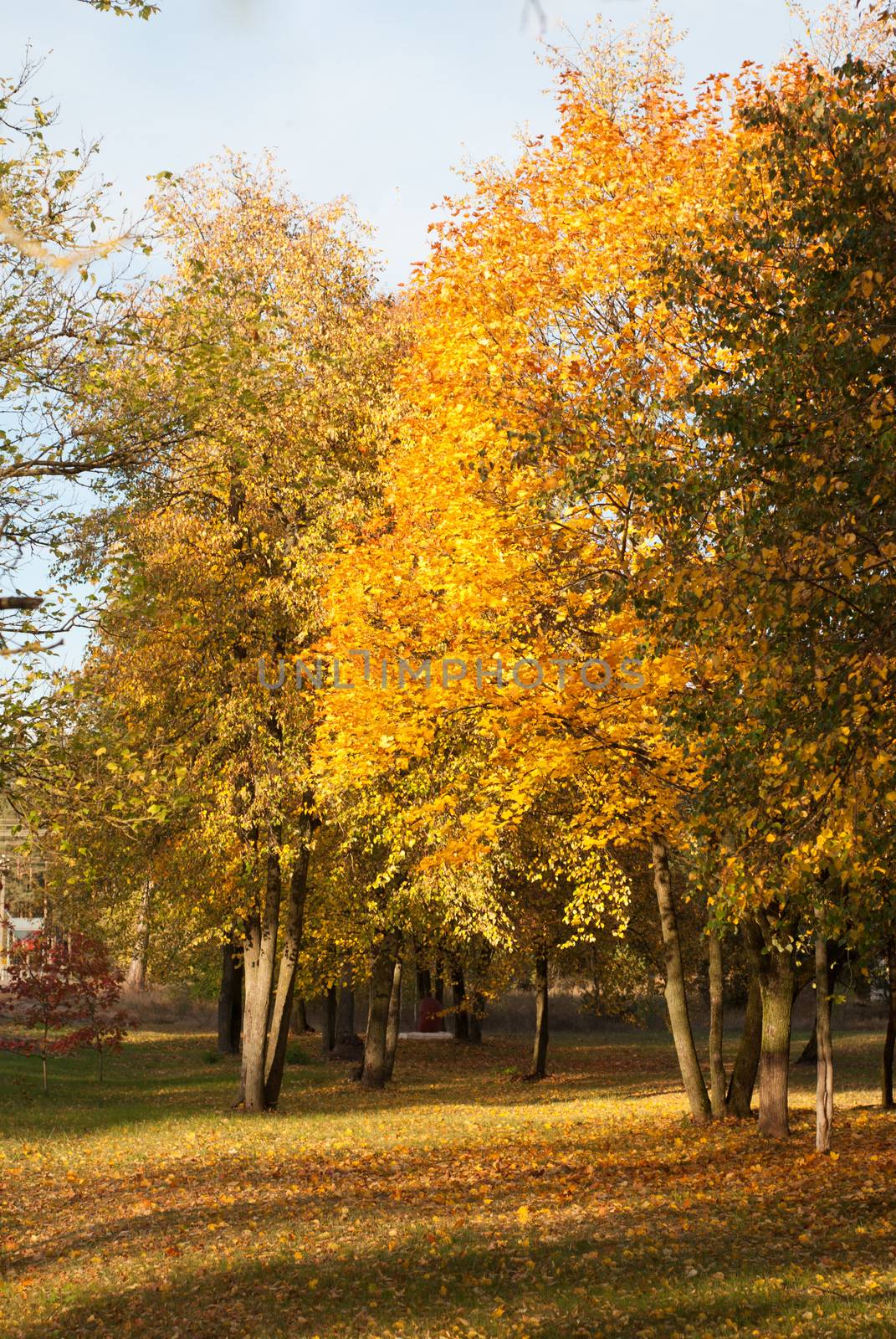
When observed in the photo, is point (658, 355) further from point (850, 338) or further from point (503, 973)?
→ point (503, 973)

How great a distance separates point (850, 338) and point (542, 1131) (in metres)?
14.9

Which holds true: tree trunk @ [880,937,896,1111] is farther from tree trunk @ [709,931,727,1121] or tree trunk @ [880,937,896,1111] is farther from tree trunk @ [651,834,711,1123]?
tree trunk @ [651,834,711,1123]

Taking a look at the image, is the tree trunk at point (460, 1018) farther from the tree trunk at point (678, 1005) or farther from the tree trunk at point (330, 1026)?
the tree trunk at point (678, 1005)

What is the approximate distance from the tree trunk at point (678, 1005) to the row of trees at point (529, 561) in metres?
0.07

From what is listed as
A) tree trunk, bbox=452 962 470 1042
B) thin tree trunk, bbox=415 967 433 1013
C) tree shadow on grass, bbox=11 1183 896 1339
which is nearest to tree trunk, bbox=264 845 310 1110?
tree shadow on grass, bbox=11 1183 896 1339

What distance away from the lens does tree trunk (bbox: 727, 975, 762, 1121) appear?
63.1ft

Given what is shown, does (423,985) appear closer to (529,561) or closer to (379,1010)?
(379,1010)

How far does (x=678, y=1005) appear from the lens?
18.9 metres

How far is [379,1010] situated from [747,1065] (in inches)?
398

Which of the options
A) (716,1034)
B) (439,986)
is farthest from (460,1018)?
(716,1034)

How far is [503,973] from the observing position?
3278 centimetres

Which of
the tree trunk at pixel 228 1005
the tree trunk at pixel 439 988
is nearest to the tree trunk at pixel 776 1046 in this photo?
the tree trunk at pixel 439 988

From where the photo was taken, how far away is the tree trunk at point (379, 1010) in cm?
2681

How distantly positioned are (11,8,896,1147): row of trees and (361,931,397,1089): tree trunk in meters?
0.09
